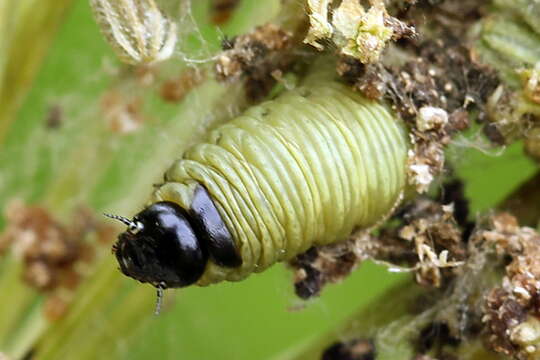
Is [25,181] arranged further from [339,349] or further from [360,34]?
[360,34]

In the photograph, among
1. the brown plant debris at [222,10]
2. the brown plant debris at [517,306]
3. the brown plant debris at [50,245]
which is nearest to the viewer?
the brown plant debris at [517,306]

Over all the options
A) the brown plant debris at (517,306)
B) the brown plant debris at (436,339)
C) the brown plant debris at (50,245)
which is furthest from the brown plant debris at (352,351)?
the brown plant debris at (50,245)

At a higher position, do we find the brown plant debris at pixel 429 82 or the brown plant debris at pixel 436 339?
the brown plant debris at pixel 429 82

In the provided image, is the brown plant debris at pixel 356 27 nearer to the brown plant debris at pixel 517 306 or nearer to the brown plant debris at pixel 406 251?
the brown plant debris at pixel 406 251

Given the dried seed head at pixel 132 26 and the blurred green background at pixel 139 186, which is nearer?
the dried seed head at pixel 132 26

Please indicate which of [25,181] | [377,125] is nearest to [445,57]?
[377,125]

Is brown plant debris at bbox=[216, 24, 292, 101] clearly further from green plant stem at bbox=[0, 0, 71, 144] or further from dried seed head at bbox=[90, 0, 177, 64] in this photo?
green plant stem at bbox=[0, 0, 71, 144]

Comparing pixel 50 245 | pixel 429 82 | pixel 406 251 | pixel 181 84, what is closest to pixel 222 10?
pixel 181 84
